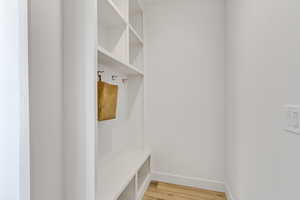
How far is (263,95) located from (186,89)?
1204 mm

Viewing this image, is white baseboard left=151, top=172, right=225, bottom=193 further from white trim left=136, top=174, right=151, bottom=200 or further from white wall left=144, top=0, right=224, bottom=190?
white trim left=136, top=174, right=151, bottom=200

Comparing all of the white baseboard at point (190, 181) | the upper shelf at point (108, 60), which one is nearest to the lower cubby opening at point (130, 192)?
the white baseboard at point (190, 181)

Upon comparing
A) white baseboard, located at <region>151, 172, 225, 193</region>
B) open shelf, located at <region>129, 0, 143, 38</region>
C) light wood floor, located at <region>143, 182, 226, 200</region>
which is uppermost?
open shelf, located at <region>129, 0, 143, 38</region>

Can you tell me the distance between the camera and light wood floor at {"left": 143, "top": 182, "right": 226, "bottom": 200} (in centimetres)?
193

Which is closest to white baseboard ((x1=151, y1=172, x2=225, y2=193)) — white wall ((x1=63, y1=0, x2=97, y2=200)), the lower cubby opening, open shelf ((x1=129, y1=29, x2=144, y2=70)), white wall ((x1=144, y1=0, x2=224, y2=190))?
white wall ((x1=144, y1=0, x2=224, y2=190))

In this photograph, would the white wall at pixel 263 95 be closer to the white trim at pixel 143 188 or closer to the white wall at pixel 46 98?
the white trim at pixel 143 188

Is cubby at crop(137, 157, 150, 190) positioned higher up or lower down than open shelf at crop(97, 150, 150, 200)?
lower down

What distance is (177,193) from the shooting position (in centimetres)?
201

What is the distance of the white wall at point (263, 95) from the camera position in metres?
0.79

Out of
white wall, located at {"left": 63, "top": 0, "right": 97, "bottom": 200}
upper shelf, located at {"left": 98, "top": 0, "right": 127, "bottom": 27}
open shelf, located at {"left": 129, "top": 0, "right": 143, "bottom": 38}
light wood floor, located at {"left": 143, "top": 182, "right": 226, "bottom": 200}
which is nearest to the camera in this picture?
white wall, located at {"left": 63, "top": 0, "right": 97, "bottom": 200}

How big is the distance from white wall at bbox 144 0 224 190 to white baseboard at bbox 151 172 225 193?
0.04 feet

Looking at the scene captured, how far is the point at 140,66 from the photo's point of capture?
7.67 ft

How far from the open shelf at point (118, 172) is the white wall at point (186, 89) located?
425 millimetres

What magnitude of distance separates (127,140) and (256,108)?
66.4 inches
